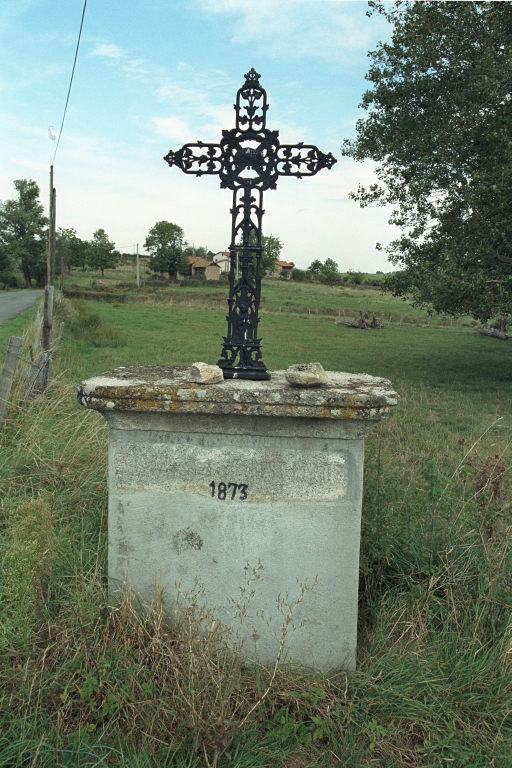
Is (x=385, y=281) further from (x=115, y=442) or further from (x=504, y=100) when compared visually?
(x=115, y=442)

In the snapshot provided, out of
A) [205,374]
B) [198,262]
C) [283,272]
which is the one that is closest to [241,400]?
[205,374]

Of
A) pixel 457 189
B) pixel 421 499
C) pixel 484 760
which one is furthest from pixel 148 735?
pixel 457 189

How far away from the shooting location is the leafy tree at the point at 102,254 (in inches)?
3108

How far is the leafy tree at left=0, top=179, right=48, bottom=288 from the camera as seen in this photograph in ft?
212

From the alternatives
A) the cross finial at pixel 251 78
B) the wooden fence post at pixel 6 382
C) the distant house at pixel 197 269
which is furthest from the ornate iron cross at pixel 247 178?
the distant house at pixel 197 269

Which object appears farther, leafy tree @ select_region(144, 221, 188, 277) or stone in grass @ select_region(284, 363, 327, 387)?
leafy tree @ select_region(144, 221, 188, 277)

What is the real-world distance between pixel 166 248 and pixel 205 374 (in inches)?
3047

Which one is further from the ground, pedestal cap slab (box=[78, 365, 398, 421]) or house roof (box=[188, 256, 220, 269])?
house roof (box=[188, 256, 220, 269])

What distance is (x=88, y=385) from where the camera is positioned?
2.78 meters

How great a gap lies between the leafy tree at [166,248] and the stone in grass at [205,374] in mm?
74858

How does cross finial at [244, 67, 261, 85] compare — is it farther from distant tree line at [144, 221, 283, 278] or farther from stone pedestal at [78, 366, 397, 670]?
distant tree line at [144, 221, 283, 278]

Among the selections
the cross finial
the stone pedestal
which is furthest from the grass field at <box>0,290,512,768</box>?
the cross finial

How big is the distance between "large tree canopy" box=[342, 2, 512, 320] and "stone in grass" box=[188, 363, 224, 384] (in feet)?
29.7

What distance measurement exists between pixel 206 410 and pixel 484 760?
1.85 meters
